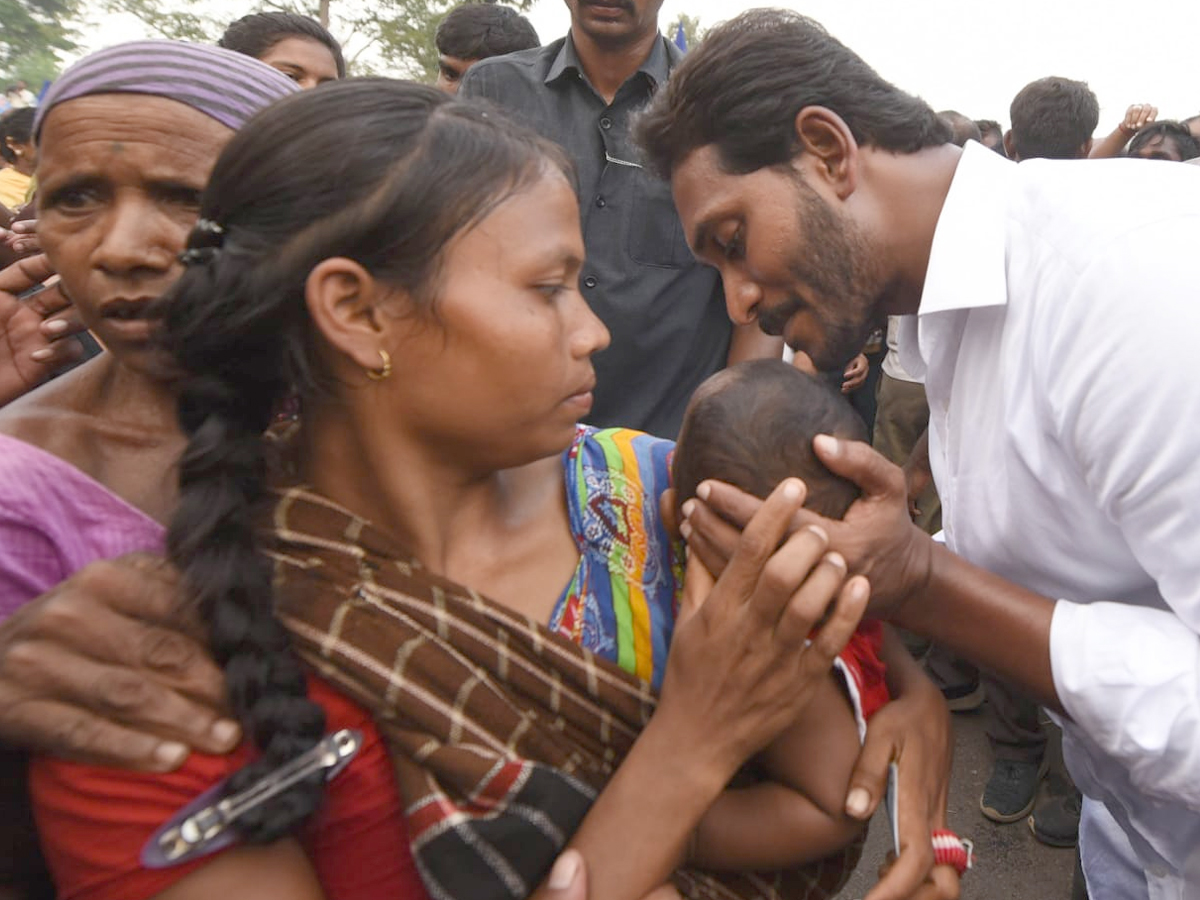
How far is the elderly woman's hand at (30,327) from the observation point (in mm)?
1824

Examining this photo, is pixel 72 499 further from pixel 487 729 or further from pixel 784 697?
pixel 784 697

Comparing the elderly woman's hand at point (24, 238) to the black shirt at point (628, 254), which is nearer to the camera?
the elderly woman's hand at point (24, 238)

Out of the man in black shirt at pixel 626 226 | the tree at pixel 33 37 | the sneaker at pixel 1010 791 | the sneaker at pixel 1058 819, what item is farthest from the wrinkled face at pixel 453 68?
the tree at pixel 33 37

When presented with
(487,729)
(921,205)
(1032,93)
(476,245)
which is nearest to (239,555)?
(487,729)

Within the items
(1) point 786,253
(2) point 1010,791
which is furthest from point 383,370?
(2) point 1010,791

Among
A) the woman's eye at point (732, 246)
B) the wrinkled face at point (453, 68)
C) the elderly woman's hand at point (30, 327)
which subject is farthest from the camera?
the wrinkled face at point (453, 68)

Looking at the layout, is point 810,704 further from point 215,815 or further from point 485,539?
point 215,815

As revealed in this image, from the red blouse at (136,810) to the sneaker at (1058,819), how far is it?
3159 mm

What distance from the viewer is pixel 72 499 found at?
4.30 feet

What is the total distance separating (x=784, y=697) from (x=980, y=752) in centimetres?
324

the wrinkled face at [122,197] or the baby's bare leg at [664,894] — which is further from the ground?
the wrinkled face at [122,197]

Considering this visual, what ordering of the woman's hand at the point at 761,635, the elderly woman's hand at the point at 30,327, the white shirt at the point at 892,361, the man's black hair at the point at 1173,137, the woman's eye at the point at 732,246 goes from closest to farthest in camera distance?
1. the woman's hand at the point at 761,635
2. the elderly woman's hand at the point at 30,327
3. the woman's eye at the point at 732,246
4. the white shirt at the point at 892,361
5. the man's black hair at the point at 1173,137

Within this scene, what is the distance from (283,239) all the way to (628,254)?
5.36ft

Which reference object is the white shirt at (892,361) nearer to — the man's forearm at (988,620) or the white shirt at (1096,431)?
the white shirt at (1096,431)
